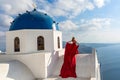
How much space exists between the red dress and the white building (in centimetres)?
40

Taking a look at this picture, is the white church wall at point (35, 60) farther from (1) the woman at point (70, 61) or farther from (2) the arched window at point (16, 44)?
(2) the arched window at point (16, 44)

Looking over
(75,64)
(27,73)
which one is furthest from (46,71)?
(75,64)

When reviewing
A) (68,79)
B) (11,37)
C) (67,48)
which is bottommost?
(68,79)

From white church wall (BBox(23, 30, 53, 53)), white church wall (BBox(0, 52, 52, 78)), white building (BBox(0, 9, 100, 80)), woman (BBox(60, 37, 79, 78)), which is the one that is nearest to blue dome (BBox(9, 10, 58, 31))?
white building (BBox(0, 9, 100, 80))

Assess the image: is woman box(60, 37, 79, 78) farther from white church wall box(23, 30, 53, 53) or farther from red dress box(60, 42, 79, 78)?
white church wall box(23, 30, 53, 53)

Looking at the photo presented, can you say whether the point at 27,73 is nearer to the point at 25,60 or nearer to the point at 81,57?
the point at 25,60

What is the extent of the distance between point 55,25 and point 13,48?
12.6 ft

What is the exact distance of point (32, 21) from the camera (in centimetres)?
1568

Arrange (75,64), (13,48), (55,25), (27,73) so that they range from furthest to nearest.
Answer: (55,25) → (13,48) → (75,64) → (27,73)

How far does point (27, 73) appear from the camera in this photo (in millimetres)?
13609

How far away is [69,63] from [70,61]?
0.17 meters

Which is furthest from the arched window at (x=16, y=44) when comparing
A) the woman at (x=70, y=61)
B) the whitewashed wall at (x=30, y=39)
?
the woman at (x=70, y=61)

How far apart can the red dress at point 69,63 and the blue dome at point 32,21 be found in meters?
2.47

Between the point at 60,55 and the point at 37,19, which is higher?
the point at 37,19
